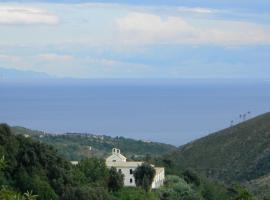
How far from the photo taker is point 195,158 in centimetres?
6969

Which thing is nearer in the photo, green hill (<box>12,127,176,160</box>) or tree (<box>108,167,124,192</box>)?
tree (<box>108,167,124,192</box>)

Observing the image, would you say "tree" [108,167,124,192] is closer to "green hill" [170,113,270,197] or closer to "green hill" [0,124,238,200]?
"green hill" [0,124,238,200]

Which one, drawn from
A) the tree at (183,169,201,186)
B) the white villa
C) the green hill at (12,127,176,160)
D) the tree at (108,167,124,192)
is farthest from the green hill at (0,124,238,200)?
the green hill at (12,127,176,160)

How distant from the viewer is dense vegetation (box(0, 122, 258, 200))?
3030 centimetres

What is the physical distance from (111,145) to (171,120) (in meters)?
91.2

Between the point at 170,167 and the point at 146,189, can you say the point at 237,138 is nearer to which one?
the point at 170,167

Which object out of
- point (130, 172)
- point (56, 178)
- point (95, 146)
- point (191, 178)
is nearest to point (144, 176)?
point (130, 172)

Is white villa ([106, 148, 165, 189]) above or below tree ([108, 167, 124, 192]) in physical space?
above

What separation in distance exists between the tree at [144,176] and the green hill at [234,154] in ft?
Answer: 57.6

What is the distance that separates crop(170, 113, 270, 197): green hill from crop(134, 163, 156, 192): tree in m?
17.6

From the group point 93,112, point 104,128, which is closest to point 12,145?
point 104,128

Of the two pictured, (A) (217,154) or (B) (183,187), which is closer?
(B) (183,187)

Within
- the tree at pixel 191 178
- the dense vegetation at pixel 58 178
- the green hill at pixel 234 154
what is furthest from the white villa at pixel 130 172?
the green hill at pixel 234 154

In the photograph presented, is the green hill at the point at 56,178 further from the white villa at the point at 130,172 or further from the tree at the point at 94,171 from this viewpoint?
the white villa at the point at 130,172
